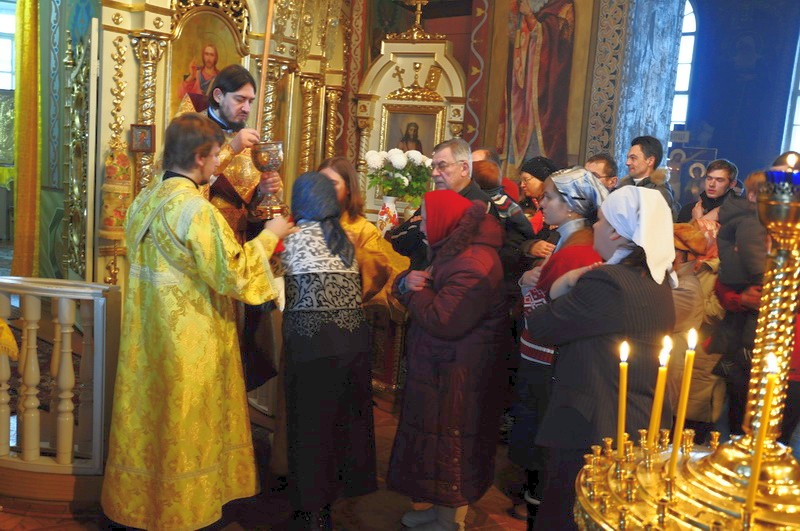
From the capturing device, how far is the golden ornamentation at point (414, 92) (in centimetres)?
793

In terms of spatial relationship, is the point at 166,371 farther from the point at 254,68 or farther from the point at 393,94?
the point at 393,94

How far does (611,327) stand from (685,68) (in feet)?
41.6

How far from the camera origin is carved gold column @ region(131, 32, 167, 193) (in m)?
6.18

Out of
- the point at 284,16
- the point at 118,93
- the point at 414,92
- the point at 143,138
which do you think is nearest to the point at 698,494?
the point at 143,138

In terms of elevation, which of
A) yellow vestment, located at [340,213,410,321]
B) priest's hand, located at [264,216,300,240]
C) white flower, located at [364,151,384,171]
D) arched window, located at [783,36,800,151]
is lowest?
yellow vestment, located at [340,213,410,321]

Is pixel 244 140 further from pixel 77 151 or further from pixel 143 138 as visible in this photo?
pixel 77 151

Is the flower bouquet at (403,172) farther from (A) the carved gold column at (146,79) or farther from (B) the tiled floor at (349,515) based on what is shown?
(B) the tiled floor at (349,515)

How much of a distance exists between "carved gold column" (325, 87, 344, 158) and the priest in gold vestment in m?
5.76

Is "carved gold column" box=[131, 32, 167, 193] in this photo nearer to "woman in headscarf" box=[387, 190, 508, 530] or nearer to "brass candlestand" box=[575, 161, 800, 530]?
"woman in headscarf" box=[387, 190, 508, 530]

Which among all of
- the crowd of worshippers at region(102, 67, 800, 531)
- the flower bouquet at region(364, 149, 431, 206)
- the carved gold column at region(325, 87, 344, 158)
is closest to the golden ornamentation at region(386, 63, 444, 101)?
the carved gold column at region(325, 87, 344, 158)

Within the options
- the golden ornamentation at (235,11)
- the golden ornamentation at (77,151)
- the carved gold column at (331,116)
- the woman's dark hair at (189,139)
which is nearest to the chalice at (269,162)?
the woman's dark hair at (189,139)

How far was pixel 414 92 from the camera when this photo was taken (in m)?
7.99

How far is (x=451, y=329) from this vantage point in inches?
114

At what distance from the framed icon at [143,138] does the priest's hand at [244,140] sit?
3179 mm
